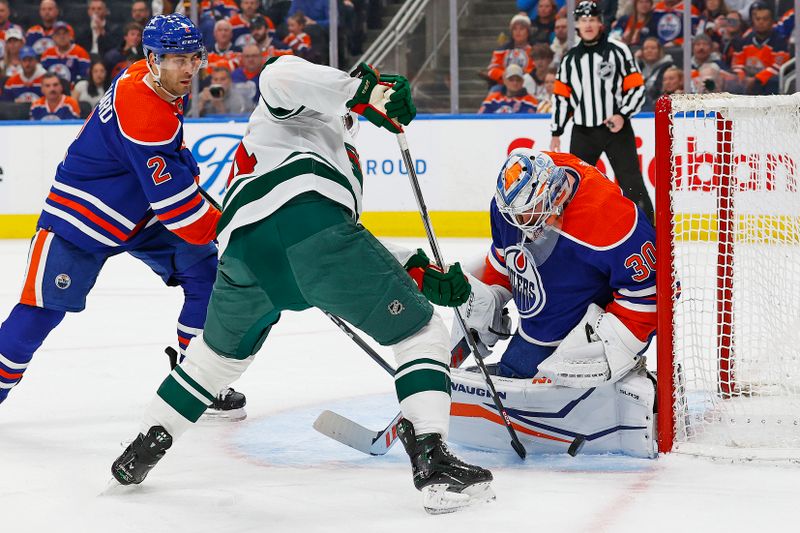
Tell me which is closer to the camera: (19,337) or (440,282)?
(440,282)

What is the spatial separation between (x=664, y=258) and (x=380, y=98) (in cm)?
77

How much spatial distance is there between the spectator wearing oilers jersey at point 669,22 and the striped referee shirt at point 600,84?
1.09m

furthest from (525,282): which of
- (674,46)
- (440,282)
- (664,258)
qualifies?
(674,46)

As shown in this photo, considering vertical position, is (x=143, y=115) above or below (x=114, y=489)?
above

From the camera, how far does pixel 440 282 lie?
2461 millimetres

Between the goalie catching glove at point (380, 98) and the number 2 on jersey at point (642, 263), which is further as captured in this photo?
the number 2 on jersey at point (642, 263)

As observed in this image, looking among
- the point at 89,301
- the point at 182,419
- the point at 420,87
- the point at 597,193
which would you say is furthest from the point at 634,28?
the point at 182,419

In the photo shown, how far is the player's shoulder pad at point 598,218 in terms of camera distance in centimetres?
272

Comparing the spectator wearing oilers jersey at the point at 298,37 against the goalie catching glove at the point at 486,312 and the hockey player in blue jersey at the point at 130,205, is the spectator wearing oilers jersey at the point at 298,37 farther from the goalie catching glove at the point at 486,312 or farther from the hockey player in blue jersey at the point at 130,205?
the goalie catching glove at the point at 486,312

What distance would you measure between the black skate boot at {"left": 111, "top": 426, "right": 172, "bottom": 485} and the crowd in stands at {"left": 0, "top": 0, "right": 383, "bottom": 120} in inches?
216

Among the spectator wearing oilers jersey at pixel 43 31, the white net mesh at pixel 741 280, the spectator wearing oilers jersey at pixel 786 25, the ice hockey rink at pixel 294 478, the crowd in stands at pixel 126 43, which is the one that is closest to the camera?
the ice hockey rink at pixel 294 478

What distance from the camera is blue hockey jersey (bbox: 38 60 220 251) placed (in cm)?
288

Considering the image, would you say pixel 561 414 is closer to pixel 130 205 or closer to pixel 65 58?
pixel 130 205

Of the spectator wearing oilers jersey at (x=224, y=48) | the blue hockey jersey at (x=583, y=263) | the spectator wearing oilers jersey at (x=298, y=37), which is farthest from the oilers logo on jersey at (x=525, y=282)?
the spectator wearing oilers jersey at (x=224, y=48)
